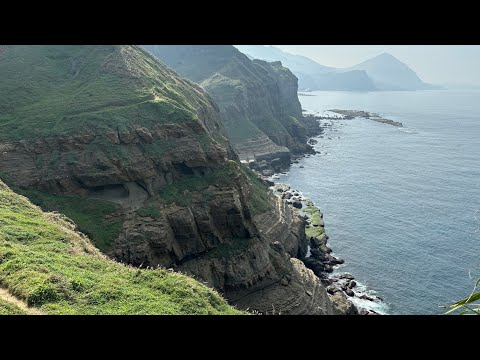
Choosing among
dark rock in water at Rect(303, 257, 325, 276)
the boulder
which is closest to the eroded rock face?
dark rock in water at Rect(303, 257, 325, 276)

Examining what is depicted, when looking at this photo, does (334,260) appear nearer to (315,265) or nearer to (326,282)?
(315,265)

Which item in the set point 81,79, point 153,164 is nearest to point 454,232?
point 153,164

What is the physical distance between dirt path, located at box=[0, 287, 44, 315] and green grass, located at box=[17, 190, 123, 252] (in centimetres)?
2349

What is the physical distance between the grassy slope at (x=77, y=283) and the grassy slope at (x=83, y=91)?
1053 inches

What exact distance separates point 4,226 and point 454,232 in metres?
73.8

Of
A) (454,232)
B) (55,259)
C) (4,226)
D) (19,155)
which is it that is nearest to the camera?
(55,259)

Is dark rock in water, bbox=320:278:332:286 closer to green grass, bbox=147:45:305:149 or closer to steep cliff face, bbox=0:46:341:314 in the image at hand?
steep cliff face, bbox=0:46:341:314

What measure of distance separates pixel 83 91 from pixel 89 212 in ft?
79.7

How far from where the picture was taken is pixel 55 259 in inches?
793

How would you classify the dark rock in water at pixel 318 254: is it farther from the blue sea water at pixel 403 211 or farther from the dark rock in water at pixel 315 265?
the blue sea water at pixel 403 211

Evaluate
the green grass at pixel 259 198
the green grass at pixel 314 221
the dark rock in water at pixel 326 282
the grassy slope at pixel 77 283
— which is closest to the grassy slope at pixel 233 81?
the green grass at pixel 314 221

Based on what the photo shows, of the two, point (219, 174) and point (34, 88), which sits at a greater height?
point (34, 88)
